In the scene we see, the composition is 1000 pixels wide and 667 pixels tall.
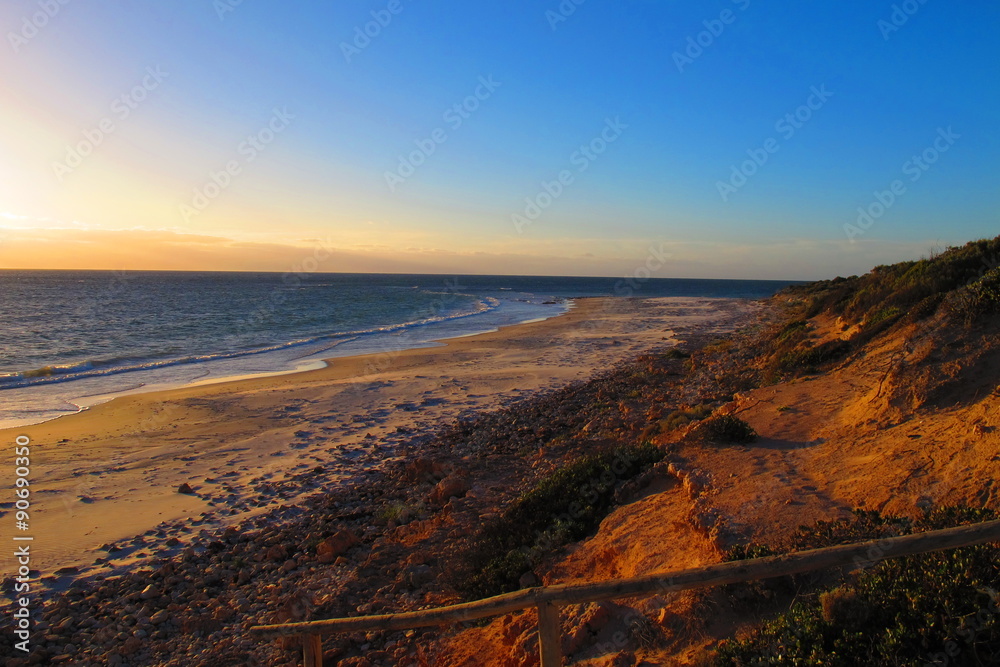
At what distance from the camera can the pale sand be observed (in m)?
8.37

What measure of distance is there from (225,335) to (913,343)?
31509 mm

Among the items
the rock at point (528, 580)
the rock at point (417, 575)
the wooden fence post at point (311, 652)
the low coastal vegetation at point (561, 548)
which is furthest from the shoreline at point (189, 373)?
the rock at point (528, 580)

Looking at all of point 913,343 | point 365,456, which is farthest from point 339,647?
point 913,343

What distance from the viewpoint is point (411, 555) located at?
6.92 metres

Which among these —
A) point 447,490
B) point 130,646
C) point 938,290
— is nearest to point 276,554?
point 130,646

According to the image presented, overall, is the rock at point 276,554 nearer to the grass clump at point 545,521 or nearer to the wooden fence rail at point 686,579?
the grass clump at point 545,521

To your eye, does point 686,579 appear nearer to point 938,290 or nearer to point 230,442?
point 230,442

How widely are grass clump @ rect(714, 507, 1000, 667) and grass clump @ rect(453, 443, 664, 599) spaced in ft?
9.10

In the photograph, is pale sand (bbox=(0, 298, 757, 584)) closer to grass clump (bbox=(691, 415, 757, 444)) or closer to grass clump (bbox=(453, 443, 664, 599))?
grass clump (bbox=(453, 443, 664, 599))

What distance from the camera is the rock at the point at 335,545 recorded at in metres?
7.10

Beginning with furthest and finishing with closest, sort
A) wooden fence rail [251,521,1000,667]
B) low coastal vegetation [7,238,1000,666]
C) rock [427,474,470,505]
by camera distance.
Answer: rock [427,474,470,505], low coastal vegetation [7,238,1000,666], wooden fence rail [251,521,1000,667]

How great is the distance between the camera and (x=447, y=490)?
8.64 m

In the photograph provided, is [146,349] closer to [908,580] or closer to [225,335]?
[225,335]

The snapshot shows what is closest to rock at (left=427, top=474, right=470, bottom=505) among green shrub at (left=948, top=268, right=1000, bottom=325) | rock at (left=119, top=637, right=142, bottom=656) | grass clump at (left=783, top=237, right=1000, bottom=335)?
rock at (left=119, top=637, right=142, bottom=656)
